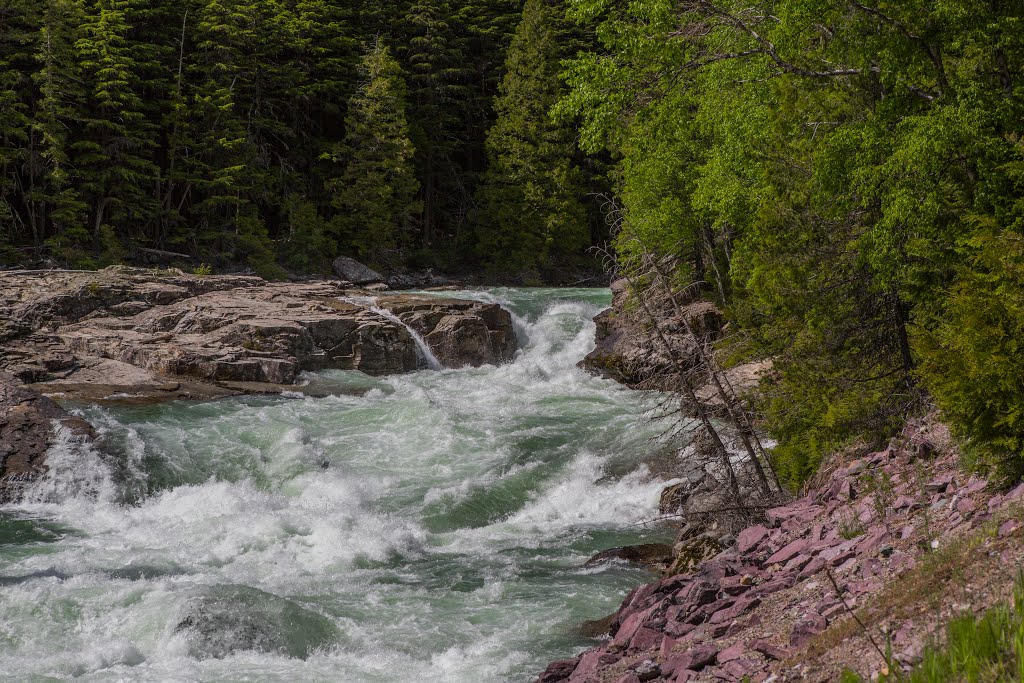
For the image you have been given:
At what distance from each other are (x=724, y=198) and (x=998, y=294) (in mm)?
8826

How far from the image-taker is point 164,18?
37781 millimetres

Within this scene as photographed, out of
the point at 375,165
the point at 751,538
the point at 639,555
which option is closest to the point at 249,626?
the point at 639,555

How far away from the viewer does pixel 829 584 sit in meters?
6.76

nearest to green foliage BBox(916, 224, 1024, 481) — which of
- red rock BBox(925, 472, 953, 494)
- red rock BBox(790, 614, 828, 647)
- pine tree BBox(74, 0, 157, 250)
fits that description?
red rock BBox(925, 472, 953, 494)

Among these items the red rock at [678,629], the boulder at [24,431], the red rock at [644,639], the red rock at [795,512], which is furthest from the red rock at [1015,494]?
the boulder at [24,431]

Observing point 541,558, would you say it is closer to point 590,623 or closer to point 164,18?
point 590,623

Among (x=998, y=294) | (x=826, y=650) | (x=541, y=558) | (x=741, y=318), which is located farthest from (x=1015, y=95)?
(x=541, y=558)

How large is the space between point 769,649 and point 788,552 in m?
2.16

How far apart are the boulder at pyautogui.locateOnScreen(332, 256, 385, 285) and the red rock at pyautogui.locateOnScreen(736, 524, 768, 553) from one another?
1189 inches

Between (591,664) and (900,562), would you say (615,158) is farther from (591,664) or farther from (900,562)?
(900,562)

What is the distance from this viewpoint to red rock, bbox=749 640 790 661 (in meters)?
5.80

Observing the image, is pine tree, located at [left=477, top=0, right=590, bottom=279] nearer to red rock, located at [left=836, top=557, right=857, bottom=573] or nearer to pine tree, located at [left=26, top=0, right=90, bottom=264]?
pine tree, located at [left=26, top=0, right=90, bottom=264]

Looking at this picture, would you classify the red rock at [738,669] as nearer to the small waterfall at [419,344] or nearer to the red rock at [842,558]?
the red rock at [842,558]

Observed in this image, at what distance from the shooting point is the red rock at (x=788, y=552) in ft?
25.9
